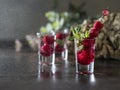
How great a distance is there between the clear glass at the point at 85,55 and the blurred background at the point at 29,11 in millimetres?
520

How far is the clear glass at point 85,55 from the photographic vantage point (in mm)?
1299

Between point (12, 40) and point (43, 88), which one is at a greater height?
point (12, 40)

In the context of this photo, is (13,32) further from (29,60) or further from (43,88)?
(43,88)

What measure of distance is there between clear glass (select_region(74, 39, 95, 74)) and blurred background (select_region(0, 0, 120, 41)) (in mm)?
520

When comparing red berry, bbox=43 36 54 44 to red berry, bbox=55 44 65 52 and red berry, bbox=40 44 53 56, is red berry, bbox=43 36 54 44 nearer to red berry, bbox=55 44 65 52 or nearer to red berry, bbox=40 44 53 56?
red berry, bbox=40 44 53 56

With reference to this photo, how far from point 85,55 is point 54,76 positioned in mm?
141

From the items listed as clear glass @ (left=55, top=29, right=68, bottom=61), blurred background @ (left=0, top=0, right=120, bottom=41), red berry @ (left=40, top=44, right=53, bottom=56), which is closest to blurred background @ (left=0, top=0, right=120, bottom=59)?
blurred background @ (left=0, top=0, right=120, bottom=41)

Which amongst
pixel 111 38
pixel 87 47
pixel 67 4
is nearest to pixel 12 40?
pixel 67 4

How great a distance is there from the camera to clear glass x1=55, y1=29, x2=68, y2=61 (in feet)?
5.23

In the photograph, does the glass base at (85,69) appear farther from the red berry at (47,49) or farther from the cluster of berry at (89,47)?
the red berry at (47,49)

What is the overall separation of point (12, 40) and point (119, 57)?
673 millimetres

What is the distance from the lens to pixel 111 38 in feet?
5.23

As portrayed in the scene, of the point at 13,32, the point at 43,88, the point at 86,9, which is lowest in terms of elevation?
the point at 43,88

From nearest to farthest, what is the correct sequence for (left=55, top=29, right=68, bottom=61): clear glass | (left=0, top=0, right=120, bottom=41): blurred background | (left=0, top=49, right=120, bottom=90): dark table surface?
(left=0, top=49, right=120, bottom=90): dark table surface, (left=55, top=29, right=68, bottom=61): clear glass, (left=0, top=0, right=120, bottom=41): blurred background
